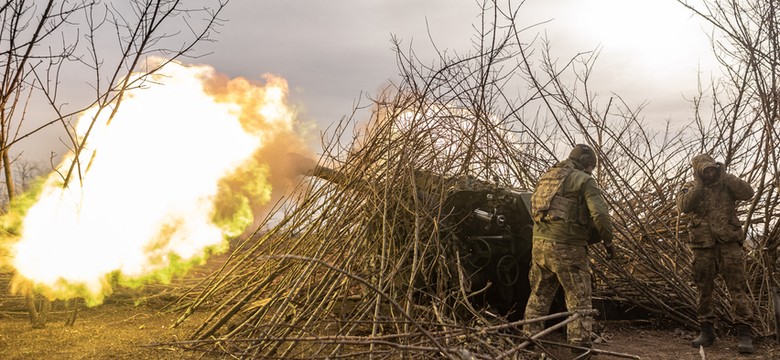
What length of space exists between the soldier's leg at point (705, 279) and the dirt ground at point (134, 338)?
1.16ft

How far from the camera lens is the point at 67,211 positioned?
5605 mm

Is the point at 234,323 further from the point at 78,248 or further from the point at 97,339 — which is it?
the point at 78,248

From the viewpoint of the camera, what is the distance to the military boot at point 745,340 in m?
5.25

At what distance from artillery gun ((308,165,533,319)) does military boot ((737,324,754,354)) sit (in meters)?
2.05

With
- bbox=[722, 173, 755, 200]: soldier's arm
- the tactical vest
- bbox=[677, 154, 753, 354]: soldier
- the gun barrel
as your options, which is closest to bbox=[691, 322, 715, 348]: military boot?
bbox=[677, 154, 753, 354]: soldier

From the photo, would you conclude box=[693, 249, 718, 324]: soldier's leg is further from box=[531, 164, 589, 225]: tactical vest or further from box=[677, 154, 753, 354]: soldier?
box=[531, 164, 589, 225]: tactical vest

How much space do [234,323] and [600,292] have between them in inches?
174

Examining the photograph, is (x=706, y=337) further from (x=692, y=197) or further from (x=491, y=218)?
(x=491, y=218)

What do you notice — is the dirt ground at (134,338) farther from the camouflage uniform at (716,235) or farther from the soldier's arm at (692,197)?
the soldier's arm at (692,197)

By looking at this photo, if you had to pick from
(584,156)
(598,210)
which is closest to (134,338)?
(598,210)

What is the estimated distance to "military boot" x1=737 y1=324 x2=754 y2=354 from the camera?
17.2ft

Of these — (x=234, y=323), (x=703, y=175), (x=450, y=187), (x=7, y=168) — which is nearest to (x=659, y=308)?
(x=703, y=175)

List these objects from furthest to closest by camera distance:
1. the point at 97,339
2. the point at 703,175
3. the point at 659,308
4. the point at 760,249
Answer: the point at 659,308 < the point at 760,249 < the point at 703,175 < the point at 97,339

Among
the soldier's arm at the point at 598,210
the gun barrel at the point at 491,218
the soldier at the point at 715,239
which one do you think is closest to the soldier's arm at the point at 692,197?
the soldier at the point at 715,239
